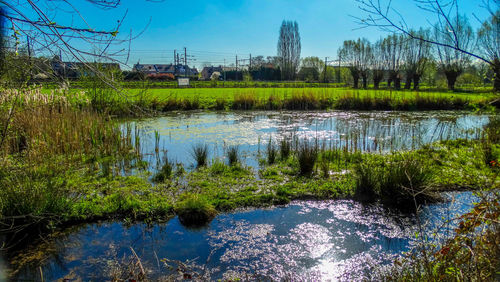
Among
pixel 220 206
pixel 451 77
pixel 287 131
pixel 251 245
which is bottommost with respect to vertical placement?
pixel 251 245

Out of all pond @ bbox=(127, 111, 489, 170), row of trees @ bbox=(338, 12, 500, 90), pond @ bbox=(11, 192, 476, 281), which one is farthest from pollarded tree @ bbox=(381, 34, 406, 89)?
pond @ bbox=(11, 192, 476, 281)

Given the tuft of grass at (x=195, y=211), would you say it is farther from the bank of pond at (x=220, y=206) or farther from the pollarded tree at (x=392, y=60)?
the pollarded tree at (x=392, y=60)

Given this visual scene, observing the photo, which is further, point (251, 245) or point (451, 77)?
point (451, 77)

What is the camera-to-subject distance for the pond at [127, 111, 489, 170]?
8992 millimetres

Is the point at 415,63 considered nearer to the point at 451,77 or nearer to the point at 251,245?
the point at 451,77

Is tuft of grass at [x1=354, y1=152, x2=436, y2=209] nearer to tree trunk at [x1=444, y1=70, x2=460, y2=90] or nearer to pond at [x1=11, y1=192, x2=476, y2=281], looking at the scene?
pond at [x1=11, y1=192, x2=476, y2=281]

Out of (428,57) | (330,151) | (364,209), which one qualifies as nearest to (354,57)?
(428,57)

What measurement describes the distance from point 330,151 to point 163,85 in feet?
92.7

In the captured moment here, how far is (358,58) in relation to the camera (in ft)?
133

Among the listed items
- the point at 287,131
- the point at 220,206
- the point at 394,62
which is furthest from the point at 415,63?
the point at 220,206

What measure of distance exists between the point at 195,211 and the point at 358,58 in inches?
1581

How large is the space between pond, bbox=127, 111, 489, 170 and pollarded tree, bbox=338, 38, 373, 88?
2370cm

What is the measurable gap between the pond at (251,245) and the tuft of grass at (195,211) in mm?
137

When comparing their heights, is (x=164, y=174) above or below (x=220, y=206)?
above
